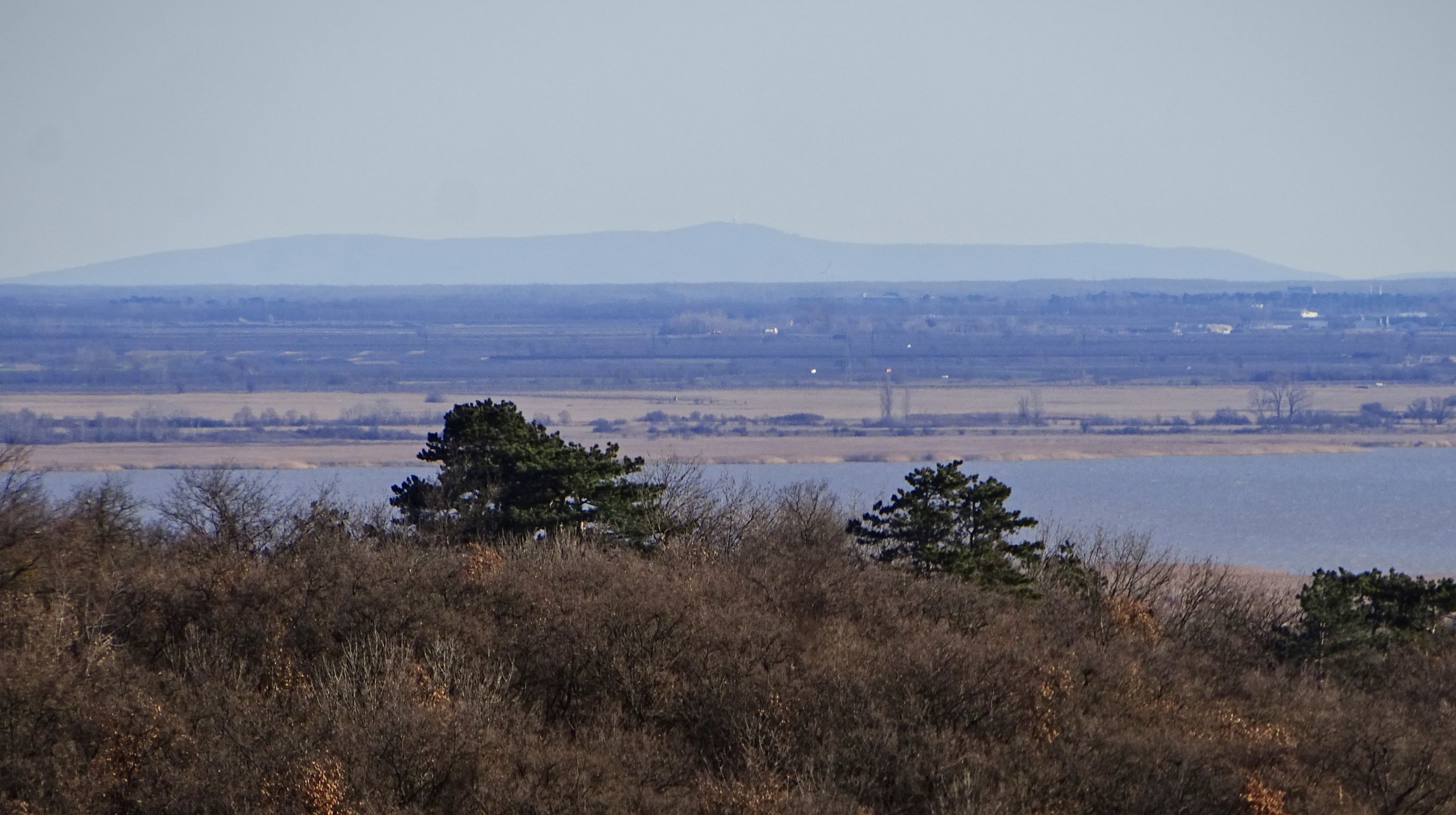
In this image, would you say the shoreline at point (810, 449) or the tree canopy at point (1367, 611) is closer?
the tree canopy at point (1367, 611)

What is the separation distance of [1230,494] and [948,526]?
5768cm

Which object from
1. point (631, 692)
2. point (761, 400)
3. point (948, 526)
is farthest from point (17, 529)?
point (761, 400)

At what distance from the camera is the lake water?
2606 inches

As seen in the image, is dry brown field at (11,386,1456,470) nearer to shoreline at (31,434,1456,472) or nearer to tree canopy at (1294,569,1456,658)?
shoreline at (31,434,1456,472)

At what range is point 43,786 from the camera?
1808 cm

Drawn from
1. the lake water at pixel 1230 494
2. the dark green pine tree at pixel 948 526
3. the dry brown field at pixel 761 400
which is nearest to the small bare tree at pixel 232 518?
the dark green pine tree at pixel 948 526

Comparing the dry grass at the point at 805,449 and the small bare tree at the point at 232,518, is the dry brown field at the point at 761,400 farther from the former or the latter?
the small bare tree at the point at 232,518

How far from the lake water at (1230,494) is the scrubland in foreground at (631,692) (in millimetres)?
33874

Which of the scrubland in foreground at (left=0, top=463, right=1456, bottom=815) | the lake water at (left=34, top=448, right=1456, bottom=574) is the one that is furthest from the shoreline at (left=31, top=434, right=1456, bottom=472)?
the scrubland in foreground at (left=0, top=463, right=1456, bottom=815)

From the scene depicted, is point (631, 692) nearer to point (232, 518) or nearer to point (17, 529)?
point (17, 529)

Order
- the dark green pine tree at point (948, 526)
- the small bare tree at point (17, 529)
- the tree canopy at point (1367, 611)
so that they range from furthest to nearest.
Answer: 1. the dark green pine tree at point (948, 526)
2. the tree canopy at point (1367, 611)
3. the small bare tree at point (17, 529)

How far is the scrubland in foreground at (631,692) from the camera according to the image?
18.3 meters

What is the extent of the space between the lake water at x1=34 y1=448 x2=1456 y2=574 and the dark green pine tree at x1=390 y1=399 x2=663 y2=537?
2963cm

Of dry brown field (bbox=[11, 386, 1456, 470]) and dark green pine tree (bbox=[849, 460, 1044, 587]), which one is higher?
dark green pine tree (bbox=[849, 460, 1044, 587])
